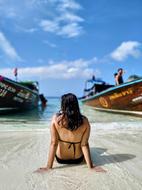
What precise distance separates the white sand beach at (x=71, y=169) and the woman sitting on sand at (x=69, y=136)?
11 cm

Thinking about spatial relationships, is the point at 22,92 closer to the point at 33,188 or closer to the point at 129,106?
the point at 129,106

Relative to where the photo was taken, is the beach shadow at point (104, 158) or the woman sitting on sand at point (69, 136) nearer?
the woman sitting on sand at point (69, 136)

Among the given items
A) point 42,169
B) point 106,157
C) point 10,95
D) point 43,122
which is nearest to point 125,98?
point 43,122

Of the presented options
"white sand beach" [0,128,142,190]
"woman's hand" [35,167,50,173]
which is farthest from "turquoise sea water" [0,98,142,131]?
"woman's hand" [35,167,50,173]

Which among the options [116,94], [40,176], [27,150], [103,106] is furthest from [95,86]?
[40,176]

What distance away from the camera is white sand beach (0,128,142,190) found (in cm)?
269

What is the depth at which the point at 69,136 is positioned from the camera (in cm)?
329

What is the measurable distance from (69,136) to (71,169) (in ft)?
1.23

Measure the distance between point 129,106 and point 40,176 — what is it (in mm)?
8624

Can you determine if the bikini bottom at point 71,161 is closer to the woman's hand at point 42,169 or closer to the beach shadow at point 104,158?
the beach shadow at point 104,158

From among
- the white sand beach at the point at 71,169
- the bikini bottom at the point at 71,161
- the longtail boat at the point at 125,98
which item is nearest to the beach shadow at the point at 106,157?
the white sand beach at the point at 71,169

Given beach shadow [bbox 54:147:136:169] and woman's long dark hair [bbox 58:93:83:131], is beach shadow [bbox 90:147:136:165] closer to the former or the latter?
beach shadow [bbox 54:147:136:169]

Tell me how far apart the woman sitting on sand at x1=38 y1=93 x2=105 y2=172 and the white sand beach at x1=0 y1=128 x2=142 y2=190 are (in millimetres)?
108

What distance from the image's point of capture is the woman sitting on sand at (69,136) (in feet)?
10.3
